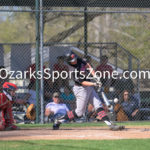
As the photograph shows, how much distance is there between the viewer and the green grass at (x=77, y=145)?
658 cm

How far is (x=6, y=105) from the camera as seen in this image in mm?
9172

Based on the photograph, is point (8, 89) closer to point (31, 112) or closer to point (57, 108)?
point (31, 112)

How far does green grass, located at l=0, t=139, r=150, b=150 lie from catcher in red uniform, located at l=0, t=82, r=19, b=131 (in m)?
1.83

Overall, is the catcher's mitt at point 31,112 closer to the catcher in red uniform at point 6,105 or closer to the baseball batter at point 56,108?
the baseball batter at point 56,108

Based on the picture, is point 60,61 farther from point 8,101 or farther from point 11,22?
point 11,22

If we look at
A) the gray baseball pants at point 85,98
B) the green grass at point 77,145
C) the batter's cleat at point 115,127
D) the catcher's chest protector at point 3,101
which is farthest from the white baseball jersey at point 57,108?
the green grass at point 77,145

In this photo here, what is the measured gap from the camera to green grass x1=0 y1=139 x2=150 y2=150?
6584 millimetres

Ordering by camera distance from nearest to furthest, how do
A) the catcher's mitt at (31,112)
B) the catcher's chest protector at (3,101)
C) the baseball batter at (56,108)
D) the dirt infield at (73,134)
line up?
the dirt infield at (73,134) < the catcher's chest protector at (3,101) < the catcher's mitt at (31,112) < the baseball batter at (56,108)

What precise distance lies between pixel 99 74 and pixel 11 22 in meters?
29.1

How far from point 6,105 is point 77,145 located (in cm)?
278

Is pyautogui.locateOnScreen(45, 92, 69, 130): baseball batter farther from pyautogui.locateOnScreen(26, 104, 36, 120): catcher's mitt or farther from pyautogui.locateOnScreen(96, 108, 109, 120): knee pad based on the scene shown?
pyautogui.locateOnScreen(96, 108, 109, 120): knee pad

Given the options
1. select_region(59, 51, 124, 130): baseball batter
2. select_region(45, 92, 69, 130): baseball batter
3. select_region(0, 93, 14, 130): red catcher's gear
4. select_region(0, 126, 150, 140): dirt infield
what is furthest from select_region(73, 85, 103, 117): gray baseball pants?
select_region(45, 92, 69, 130): baseball batter

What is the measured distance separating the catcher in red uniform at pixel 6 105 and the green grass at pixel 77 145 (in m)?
1.83

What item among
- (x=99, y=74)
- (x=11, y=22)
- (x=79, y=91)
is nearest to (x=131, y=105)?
(x=99, y=74)
